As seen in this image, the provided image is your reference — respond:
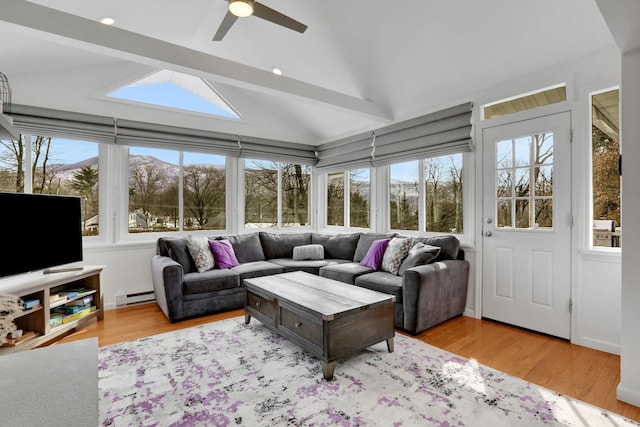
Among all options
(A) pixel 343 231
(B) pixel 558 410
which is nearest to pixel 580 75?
(B) pixel 558 410

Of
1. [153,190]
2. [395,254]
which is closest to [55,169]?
[153,190]

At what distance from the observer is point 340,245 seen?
4812 millimetres

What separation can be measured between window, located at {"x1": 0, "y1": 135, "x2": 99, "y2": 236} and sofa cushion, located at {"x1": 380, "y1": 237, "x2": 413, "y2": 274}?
11.5 feet

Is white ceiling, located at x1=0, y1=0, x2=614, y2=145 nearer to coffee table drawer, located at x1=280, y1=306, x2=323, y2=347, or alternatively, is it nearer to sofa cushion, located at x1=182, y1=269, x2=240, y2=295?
sofa cushion, located at x1=182, y1=269, x2=240, y2=295

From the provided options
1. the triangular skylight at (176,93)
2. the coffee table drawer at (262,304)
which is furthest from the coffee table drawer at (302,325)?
the triangular skylight at (176,93)

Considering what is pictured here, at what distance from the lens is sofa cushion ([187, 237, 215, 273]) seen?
12.5 ft

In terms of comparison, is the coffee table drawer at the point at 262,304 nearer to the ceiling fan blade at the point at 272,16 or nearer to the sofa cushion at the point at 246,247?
the sofa cushion at the point at 246,247

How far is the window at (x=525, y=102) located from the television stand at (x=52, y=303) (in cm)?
443

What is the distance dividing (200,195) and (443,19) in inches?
144

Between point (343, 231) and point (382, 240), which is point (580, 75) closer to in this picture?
point (382, 240)

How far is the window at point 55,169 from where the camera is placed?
11.4ft

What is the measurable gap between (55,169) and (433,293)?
4336mm

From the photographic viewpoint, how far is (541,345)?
281cm

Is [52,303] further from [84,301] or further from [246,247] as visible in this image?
[246,247]
